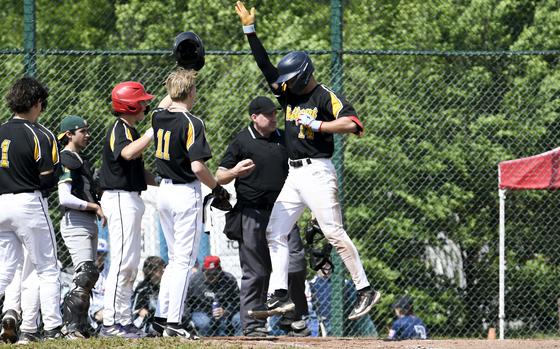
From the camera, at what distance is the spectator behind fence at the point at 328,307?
10.1m

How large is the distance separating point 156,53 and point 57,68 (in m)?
1.22

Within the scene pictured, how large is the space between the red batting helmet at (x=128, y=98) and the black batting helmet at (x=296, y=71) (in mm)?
1067

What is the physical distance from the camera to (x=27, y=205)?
729 cm

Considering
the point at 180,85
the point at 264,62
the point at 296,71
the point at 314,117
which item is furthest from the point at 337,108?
the point at 180,85

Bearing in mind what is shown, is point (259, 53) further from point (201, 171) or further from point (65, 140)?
point (65, 140)

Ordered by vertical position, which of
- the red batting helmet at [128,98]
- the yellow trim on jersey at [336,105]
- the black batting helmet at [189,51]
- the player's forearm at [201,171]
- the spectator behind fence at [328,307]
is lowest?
the spectator behind fence at [328,307]

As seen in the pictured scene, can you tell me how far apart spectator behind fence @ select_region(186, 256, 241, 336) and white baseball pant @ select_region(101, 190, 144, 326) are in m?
2.25

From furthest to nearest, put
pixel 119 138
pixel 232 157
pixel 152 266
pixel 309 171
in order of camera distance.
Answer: pixel 152 266 → pixel 232 157 → pixel 119 138 → pixel 309 171

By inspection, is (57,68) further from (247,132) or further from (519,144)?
(519,144)

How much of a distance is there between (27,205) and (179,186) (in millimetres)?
1079

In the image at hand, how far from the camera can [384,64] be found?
12.2 m

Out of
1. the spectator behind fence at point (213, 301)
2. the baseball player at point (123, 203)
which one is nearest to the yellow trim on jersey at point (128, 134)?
the baseball player at point (123, 203)

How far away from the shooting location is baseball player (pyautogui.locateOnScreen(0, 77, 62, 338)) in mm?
7309

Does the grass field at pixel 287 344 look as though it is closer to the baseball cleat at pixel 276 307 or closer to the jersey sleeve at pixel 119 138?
the baseball cleat at pixel 276 307
